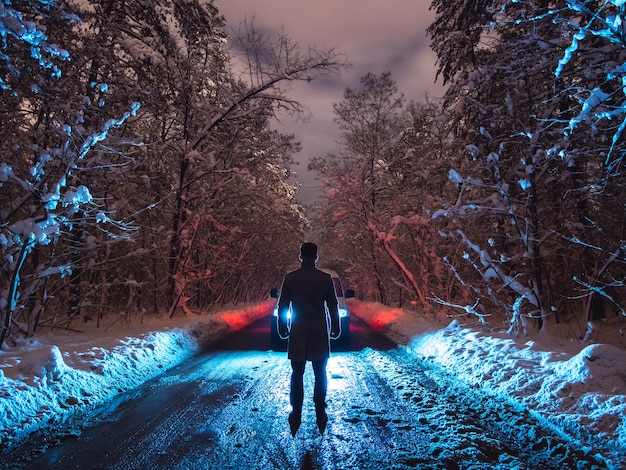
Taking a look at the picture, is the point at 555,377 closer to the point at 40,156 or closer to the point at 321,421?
the point at 321,421

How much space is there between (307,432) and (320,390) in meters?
0.44

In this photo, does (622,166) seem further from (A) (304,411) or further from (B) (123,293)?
(B) (123,293)

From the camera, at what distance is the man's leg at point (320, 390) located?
13.6ft

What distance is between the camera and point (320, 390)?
13.8 ft

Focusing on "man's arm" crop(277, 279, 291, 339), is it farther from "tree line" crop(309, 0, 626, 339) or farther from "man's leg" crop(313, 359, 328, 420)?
"tree line" crop(309, 0, 626, 339)

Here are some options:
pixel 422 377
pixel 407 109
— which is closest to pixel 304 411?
pixel 422 377

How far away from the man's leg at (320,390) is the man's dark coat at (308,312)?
114mm

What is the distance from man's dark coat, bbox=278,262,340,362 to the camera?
4293mm

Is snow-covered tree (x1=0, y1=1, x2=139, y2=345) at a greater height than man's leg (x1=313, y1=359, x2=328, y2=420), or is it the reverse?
snow-covered tree (x1=0, y1=1, x2=139, y2=345)

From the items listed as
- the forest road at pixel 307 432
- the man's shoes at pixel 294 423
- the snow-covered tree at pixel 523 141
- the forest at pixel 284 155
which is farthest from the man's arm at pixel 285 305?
the snow-covered tree at pixel 523 141

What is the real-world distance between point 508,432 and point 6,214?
8374 millimetres

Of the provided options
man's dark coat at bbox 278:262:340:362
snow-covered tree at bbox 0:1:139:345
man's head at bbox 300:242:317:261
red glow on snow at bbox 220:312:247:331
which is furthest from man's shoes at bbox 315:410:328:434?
red glow on snow at bbox 220:312:247:331

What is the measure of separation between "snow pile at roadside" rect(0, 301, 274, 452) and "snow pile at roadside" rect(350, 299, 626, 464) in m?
5.67

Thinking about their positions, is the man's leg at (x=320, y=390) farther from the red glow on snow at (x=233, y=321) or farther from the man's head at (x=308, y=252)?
the red glow on snow at (x=233, y=321)
